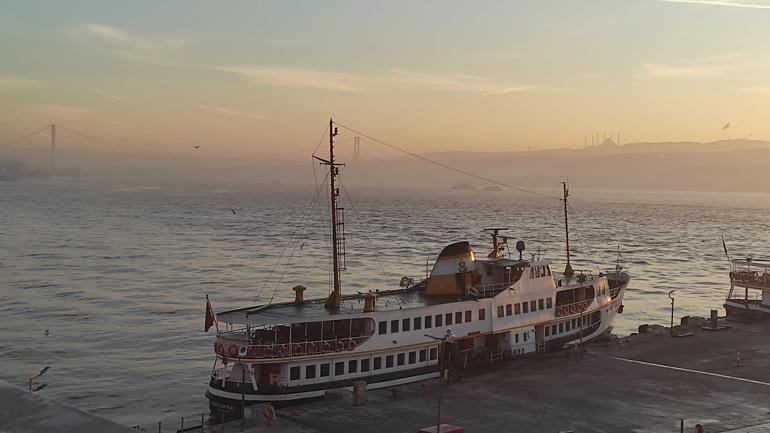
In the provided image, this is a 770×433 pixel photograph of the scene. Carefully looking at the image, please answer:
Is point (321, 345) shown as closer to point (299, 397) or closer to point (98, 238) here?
point (299, 397)

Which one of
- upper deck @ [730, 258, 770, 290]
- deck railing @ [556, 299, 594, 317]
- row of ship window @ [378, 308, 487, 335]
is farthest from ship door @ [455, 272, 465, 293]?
upper deck @ [730, 258, 770, 290]

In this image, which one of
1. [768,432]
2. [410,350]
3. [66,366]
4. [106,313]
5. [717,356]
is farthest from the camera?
[106,313]

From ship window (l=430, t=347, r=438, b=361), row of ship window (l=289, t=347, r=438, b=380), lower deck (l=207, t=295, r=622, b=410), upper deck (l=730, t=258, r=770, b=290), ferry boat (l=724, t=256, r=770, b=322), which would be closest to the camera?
lower deck (l=207, t=295, r=622, b=410)

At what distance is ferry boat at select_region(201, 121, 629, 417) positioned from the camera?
38.9m

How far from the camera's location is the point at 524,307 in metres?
49.8

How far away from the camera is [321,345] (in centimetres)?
3969

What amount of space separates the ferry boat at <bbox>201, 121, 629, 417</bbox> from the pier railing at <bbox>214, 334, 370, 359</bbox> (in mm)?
53

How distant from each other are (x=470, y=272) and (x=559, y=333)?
8181mm

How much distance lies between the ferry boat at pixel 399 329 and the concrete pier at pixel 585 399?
1578mm

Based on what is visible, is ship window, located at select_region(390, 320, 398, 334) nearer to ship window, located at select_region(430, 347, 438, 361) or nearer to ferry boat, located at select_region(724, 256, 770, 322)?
ship window, located at select_region(430, 347, 438, 361)

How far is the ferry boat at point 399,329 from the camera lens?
38906mm

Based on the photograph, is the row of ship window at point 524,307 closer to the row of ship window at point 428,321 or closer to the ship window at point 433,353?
the row of ship window at point 428,321

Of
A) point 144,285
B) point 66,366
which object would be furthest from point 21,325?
point 144,285

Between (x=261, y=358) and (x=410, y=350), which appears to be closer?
(x=261, y=358)
